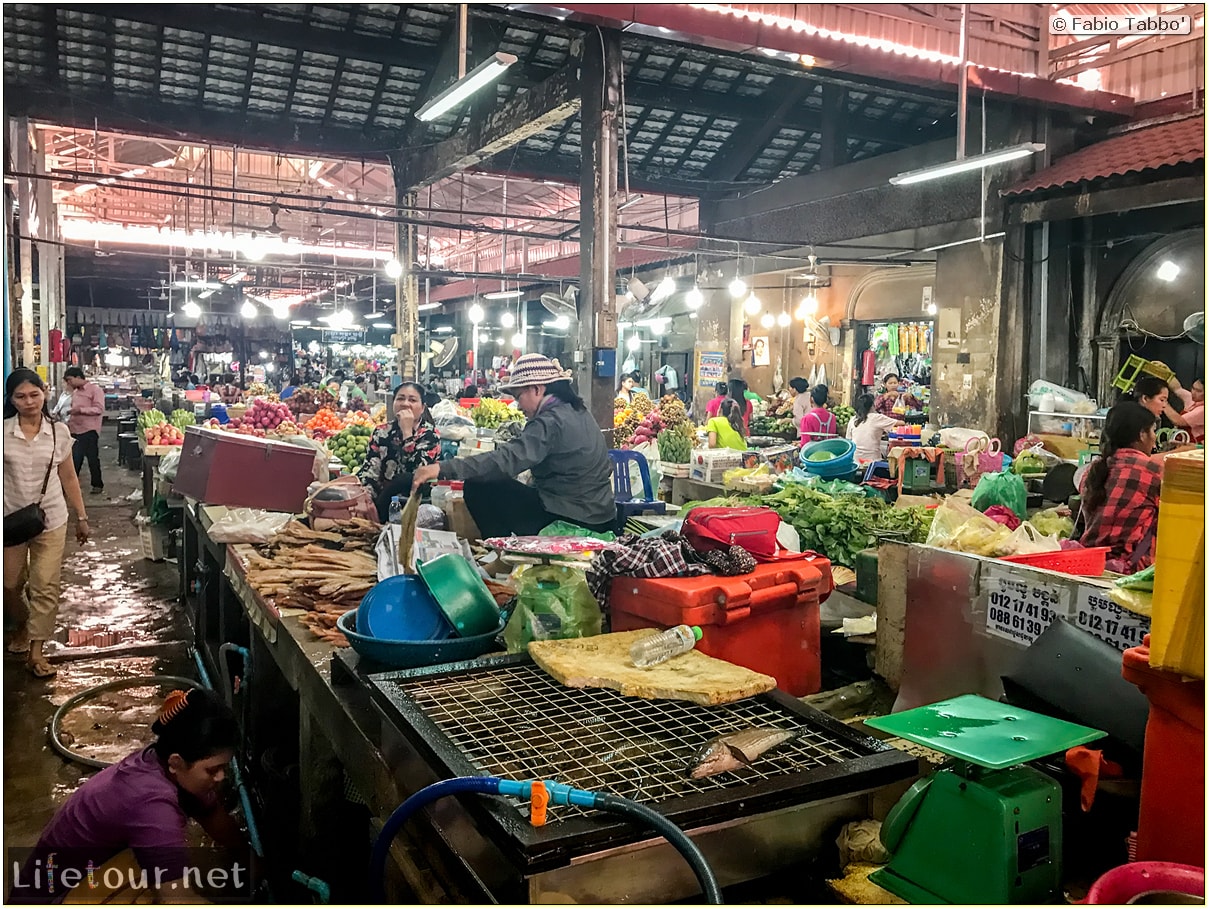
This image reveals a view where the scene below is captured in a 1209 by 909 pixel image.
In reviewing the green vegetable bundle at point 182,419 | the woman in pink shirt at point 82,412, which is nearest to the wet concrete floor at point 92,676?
the green vegetable bundle at point 182,419

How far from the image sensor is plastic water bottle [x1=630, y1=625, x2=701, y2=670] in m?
2.46

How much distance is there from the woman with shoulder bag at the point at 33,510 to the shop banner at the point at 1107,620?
5.57 metres

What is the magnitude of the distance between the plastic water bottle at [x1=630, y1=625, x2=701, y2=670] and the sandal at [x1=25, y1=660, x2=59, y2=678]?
4.72 m

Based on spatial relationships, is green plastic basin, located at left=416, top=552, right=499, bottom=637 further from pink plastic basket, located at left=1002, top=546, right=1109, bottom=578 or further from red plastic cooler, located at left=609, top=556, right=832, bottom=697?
pink plastic basket, located at left=1002, top=546, right=1109, bottom=578

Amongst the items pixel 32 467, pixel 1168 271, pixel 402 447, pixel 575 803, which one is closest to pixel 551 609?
pixel 575 803

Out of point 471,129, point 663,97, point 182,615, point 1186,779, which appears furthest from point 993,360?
point 1186,779

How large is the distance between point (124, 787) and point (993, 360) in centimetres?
1074

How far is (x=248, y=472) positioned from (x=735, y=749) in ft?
15.7

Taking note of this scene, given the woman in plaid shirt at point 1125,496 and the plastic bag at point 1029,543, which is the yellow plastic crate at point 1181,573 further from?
the woman in plaid shirt at point 1125,496

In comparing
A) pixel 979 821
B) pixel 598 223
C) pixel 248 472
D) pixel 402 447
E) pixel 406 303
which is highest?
pixel 598 223

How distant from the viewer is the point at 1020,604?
2.59 meters

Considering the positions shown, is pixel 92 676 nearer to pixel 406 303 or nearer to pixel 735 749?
pixel 735 749

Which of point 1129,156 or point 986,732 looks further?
point 1129,156

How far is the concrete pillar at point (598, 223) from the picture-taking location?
8695 mm
